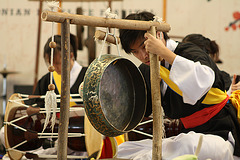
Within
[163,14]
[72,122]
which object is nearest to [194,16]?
[163,14]

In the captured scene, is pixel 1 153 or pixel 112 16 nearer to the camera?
pixel 112 16

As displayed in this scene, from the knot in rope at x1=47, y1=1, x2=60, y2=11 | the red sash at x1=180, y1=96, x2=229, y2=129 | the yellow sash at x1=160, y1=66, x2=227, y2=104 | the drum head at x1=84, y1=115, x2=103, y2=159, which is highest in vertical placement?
the knot in rope at x1=47, y1=1, x2=60, y2=11

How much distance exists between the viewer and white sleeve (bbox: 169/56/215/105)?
1443 millimetres

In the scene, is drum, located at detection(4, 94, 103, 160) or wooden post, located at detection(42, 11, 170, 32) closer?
wooden post, located at detection(42, 11, 170, 32)

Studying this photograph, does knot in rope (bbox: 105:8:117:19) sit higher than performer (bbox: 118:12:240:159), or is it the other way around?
knot in rope (bbox: 105:8:117:19)

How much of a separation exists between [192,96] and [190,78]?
0.08 metres

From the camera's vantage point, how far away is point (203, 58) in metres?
1.60

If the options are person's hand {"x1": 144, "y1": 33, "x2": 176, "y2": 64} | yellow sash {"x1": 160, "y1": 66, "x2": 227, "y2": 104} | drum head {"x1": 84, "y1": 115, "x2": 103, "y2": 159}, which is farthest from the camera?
drum head {"x1": 84, "y1": 115, "x2": 103, "y2": 159}

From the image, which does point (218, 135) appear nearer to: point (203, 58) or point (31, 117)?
point (203, 58)

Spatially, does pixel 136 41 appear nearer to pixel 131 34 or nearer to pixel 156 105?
pixel 131 34

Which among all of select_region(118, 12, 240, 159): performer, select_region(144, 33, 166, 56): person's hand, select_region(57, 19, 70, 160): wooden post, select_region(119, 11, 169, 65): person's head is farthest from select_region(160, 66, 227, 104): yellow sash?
select_region(57, 19, 70, 160): wooden post

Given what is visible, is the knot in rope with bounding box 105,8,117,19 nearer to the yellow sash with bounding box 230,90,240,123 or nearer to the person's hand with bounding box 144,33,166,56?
the person's hand with bounding box 144,33,166,56

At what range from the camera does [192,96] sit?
4.79 feet

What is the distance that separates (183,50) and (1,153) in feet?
7.32
